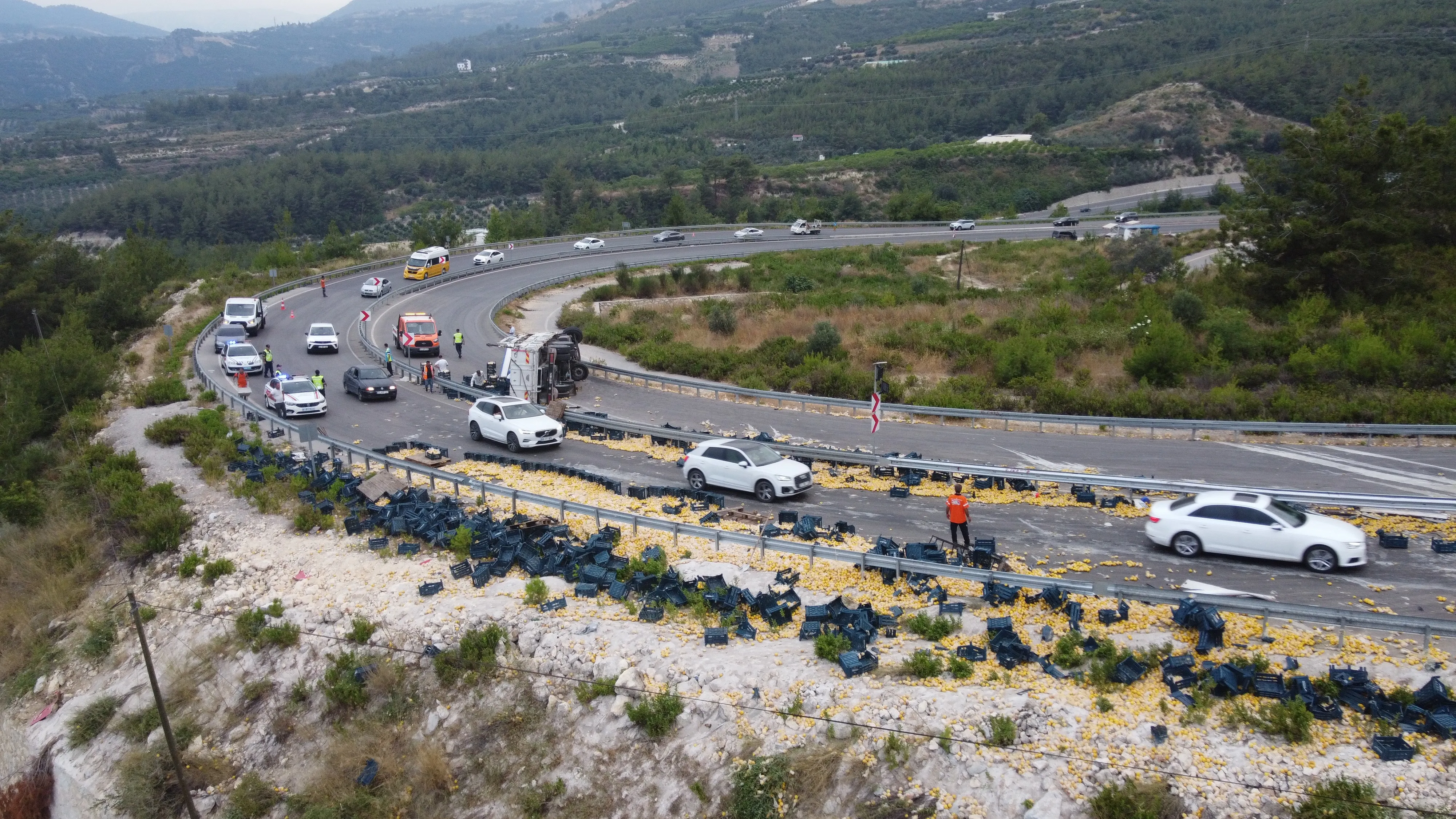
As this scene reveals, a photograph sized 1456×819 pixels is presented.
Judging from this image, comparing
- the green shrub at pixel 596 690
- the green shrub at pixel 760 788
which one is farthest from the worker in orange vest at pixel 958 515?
the green shrub at pixel 596 690

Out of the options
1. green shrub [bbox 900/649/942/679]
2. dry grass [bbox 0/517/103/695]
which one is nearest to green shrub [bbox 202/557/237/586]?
dry grass [bbox 0/517/103/695]

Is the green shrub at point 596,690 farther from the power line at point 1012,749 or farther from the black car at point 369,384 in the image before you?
the black car at point 369,384

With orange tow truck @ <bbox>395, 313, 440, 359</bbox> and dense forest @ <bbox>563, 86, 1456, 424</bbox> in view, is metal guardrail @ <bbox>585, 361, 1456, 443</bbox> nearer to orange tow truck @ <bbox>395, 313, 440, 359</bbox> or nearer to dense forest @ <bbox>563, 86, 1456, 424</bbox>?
dense forest @ <bbox>563, 86, 1456, 424</bbox>

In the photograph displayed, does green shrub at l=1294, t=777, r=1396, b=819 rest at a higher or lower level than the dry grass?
higher

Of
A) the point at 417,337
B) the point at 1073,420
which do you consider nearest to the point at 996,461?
the point at 1073,420

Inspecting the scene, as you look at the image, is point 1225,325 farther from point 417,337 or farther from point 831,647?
point 417,337

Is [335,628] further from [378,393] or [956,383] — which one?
[956,383]
